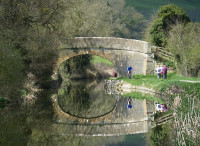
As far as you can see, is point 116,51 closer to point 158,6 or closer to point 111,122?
point 111,122

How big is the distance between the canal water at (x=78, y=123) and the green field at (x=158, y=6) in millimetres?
23536

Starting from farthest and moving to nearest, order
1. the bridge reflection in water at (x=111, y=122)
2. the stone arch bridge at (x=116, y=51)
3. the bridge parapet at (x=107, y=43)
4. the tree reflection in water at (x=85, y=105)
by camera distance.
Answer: the bridge parapet at (x=107, y=43) → the stone arch bridge at (x=116, y=51) → the tree reflection in water at (x=85, y=105) → the bridge reflection in water at (x=111, y=122)

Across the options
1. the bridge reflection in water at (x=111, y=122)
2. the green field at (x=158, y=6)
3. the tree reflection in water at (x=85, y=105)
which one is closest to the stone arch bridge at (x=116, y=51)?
the tree reflection in water at (x=85, y=105)

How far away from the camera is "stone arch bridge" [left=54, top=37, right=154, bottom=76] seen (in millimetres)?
24750

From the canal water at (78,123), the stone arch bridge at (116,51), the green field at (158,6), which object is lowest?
the canal water at (78,123)

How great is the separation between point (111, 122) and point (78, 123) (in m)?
1.00

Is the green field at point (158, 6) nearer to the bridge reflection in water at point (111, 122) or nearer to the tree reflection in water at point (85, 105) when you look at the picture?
the tree reflection in water at point (85, 105)

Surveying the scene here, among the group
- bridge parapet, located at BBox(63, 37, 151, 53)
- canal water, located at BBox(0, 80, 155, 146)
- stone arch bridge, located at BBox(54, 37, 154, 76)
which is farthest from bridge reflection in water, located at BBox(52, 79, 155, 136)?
bridge parapet, located at BBox(63, 37, 151, 53)

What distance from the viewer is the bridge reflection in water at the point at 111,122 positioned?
32.9 ft

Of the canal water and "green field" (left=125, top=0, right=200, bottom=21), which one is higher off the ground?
"green field" (left=125, top=0, right=200, bottom=21)

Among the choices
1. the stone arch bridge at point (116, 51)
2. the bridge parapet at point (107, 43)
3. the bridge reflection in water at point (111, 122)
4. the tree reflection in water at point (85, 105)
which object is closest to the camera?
the bridge reflection in water at point (111, 122)

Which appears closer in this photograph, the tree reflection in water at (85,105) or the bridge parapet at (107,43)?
the tree reflection in water at (85,105)

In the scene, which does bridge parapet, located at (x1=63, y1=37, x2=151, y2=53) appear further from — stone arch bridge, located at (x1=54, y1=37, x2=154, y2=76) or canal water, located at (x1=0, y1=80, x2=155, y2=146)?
canal water, located at (x1=0, y1=80, x2=155, y2=146)

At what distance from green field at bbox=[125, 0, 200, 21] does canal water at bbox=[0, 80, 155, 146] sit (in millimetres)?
23536
